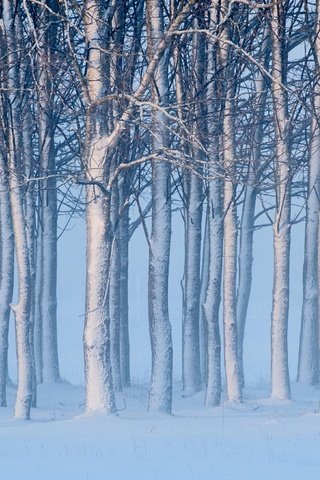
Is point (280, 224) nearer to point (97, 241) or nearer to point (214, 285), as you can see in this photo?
point (214, 285)

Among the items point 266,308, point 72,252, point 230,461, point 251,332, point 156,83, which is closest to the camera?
point 230,461

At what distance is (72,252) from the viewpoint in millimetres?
92312

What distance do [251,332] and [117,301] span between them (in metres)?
34.6

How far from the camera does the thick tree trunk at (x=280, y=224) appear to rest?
1706 centimetres

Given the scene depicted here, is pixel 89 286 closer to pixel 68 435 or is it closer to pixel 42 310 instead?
pixel 68 435

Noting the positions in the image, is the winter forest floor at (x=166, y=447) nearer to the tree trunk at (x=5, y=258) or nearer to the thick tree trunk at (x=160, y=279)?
the thick tree trunk at (x=160, y=279)

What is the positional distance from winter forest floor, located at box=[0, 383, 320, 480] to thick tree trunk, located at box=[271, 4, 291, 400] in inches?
52.9

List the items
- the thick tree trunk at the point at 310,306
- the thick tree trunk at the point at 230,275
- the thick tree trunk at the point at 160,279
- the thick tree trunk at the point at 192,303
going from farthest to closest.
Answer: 1. the thick tree trunk at the point at 310,306
2. the thick tree trunk at the point at 192,303
3. the thick tree trunk at the point at 230,275
4. the thick tree trunk at the point at 160,279

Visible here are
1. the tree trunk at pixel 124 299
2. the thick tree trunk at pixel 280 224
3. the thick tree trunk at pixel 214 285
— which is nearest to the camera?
the thick tree trunk at pixel 214 285

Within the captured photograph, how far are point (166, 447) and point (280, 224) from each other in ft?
22.4

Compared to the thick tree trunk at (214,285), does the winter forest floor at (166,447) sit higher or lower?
lower

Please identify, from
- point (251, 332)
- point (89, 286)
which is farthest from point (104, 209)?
point (251, 332)

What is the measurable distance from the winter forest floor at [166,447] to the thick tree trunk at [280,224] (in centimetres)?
134

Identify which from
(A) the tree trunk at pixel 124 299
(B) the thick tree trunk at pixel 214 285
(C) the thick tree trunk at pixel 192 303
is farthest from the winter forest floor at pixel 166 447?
(A) the tree trunk at pixel 124 299
